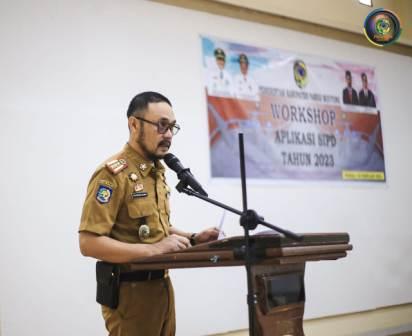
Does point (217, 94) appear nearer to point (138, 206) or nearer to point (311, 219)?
point (311, 219)

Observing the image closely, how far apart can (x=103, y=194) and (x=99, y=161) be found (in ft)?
4.97

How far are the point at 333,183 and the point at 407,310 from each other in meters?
1.47

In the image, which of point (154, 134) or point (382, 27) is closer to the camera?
point (154, 134)

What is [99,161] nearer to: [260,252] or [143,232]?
[143,232]

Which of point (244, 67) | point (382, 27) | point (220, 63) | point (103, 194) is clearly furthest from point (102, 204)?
point (382, 27)

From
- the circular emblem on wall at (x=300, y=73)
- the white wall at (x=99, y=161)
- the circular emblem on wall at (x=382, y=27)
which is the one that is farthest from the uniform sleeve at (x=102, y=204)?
the circular emblem on wall at (x=382, y=27)

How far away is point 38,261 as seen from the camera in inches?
114

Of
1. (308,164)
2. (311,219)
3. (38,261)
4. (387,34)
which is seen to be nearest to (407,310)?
(311,219)

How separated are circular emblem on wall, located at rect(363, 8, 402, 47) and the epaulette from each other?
314cm

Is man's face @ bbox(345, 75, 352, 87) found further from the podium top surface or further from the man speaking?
the podium top surface

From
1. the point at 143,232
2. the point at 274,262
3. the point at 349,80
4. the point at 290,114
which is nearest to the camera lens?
the point at 274,262

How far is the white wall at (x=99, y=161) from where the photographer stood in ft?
9.47

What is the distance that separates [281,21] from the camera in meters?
4.32

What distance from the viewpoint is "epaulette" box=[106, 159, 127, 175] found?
69.5 inches
